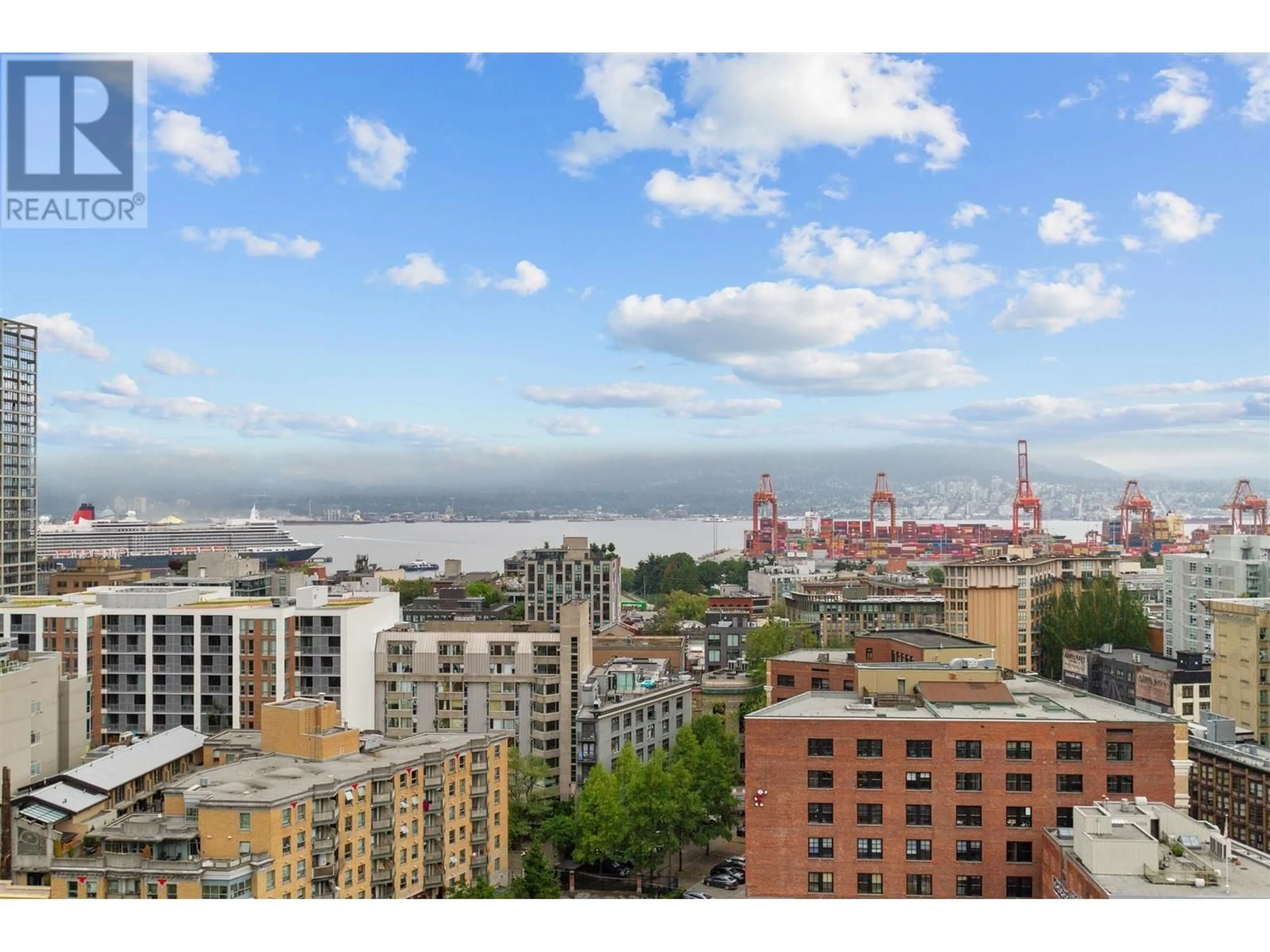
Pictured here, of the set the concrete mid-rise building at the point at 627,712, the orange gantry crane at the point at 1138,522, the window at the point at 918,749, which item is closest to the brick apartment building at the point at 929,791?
the window at the point at 918,749

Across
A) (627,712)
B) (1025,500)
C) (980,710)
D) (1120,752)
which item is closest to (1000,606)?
(627,712)

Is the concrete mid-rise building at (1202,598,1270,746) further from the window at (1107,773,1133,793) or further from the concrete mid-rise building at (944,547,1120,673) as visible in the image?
the window at (1107,773,1133,793)

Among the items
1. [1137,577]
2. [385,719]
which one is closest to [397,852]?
[385,719]

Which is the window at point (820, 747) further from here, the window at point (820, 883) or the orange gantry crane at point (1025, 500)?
the orange gantry crane at point (1025, 500)

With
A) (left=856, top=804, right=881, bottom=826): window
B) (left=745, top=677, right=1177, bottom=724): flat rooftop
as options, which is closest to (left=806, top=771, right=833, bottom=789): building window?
(left=856, top=804, right=881, bottom=826): window

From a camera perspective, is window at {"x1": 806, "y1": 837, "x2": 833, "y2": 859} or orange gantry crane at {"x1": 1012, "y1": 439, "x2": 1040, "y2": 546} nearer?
window at {"x1": 806, "y1": 837, "x2": 833, "y2": 859}

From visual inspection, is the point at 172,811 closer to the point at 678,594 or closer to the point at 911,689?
the point at 911,689
